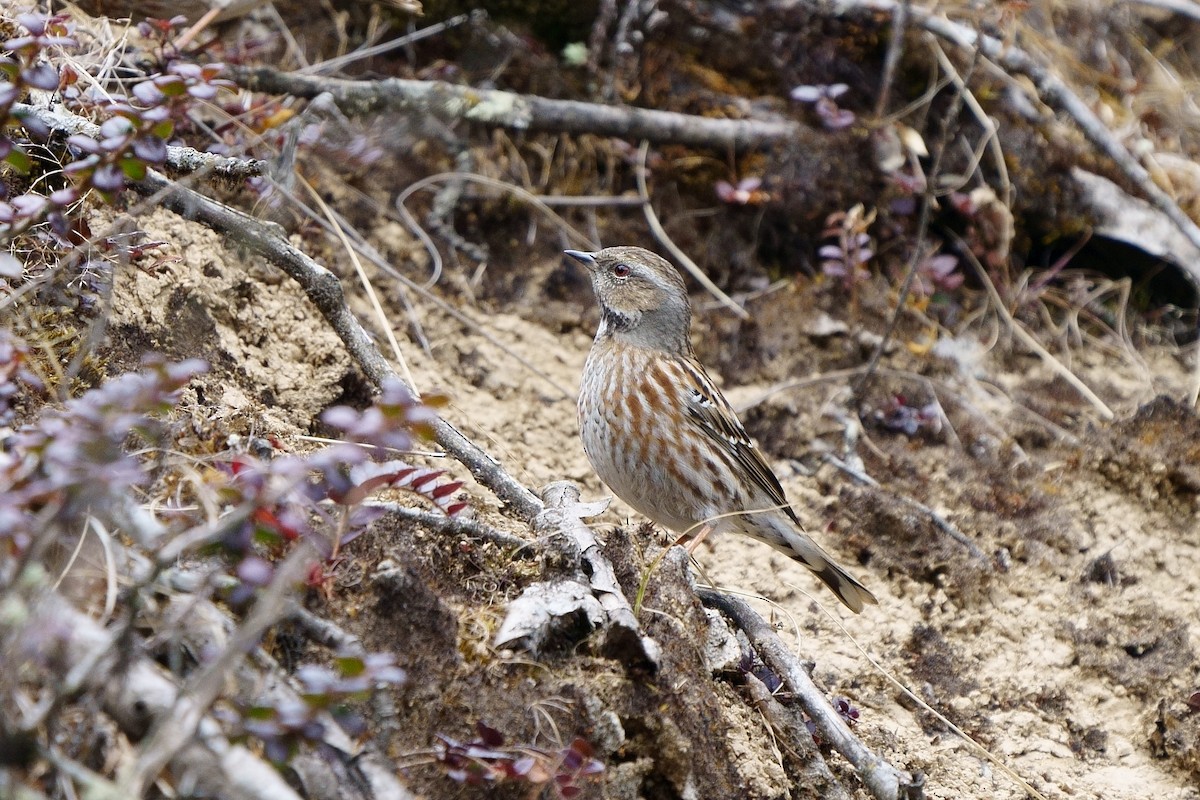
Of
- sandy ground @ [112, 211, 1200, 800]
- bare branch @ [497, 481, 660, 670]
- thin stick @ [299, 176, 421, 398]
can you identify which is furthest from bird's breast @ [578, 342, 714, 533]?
bare branch @ [497, 481, 660, 670]

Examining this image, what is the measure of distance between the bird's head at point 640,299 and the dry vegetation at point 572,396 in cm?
62

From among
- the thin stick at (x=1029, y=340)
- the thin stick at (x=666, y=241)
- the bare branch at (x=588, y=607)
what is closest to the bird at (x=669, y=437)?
the thin stick at (x=666, y=241)

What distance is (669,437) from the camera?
542cm

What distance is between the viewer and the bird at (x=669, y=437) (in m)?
5.33

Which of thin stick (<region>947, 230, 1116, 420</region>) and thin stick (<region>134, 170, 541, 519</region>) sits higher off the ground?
thin stick (<region>134, 170, 541, 519</region>)

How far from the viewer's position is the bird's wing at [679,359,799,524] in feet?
18.3

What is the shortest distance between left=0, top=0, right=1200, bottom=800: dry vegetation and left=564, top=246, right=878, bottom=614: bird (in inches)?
10.7

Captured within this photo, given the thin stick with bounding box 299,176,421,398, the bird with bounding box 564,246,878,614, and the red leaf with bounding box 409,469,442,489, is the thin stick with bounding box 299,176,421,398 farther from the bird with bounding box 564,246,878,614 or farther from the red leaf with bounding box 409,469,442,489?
the red leaf with bounding box 409,469,442,489

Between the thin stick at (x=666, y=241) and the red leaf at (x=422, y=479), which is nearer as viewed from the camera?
the red leaf at (x=422, y=479)

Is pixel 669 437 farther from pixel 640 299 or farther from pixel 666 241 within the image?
pixel 666 241

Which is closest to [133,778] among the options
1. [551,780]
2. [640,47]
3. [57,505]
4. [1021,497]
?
[57,505]

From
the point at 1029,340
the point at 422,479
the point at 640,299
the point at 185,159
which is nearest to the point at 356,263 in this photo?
the point at 185,159

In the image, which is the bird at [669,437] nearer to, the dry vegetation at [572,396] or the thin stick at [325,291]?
the dry vegetation at [572,396]

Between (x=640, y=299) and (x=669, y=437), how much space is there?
0.85m
